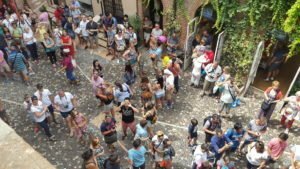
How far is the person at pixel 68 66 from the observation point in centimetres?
1185

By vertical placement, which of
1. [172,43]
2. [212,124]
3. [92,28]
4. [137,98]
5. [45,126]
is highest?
[92,28]

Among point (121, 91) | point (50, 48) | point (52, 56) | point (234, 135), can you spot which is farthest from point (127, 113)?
point (52, 56)

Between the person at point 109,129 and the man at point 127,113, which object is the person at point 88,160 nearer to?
the person at point 109,129

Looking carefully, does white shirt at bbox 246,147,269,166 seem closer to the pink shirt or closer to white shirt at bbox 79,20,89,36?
the pink shirt

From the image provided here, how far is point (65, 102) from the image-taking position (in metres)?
9.90

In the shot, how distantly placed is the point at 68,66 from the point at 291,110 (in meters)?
7.68

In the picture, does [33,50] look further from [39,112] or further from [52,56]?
[39,112]

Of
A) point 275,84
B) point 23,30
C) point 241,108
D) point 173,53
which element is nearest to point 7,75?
point 23,30

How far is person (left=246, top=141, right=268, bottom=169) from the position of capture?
838 cm

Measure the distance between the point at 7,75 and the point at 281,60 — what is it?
10.6m

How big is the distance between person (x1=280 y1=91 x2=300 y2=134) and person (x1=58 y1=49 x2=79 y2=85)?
744 cm

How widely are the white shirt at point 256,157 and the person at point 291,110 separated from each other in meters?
2.28

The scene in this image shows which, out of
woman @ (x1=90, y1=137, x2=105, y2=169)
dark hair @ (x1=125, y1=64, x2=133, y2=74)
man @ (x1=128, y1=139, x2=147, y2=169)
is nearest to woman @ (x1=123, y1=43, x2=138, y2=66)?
dark hair @ (x1=125, y1=64, x2=133, y2=74)

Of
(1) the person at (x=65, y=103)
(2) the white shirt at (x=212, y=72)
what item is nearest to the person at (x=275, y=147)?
(2) the white shirt at (x=212, y=72)
